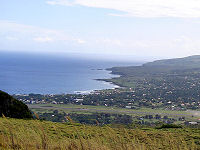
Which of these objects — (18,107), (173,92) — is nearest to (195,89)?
(173,92)

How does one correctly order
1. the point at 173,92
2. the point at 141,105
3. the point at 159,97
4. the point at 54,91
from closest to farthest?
the point at 141,105 < the point at 159,97 < the point at 173,92 < the point at 54,91

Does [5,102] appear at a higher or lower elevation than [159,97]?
higher

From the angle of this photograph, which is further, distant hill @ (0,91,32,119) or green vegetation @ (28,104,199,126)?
green vegetation @ (28,104,199,126)

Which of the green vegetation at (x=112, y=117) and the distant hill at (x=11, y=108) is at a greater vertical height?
the distant hill at (x=11, y=108)

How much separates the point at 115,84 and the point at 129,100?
34.0 metres

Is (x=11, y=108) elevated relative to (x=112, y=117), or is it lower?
elevated

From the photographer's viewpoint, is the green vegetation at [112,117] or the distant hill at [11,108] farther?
the green vegetation at [112,117]

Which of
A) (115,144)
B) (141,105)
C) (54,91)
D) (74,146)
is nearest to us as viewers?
(115,144)

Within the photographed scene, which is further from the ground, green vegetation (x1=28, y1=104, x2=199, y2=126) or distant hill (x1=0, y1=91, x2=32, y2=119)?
distant hill (x1=0, y1=91, x2=32, y2=119)

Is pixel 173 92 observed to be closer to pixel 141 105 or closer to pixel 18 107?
pixel 141 105

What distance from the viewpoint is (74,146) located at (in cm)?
472

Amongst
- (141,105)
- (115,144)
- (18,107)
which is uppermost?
(115,144)

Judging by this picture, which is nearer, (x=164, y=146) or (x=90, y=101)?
(x=164, y=146)

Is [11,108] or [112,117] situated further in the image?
[112,117]
